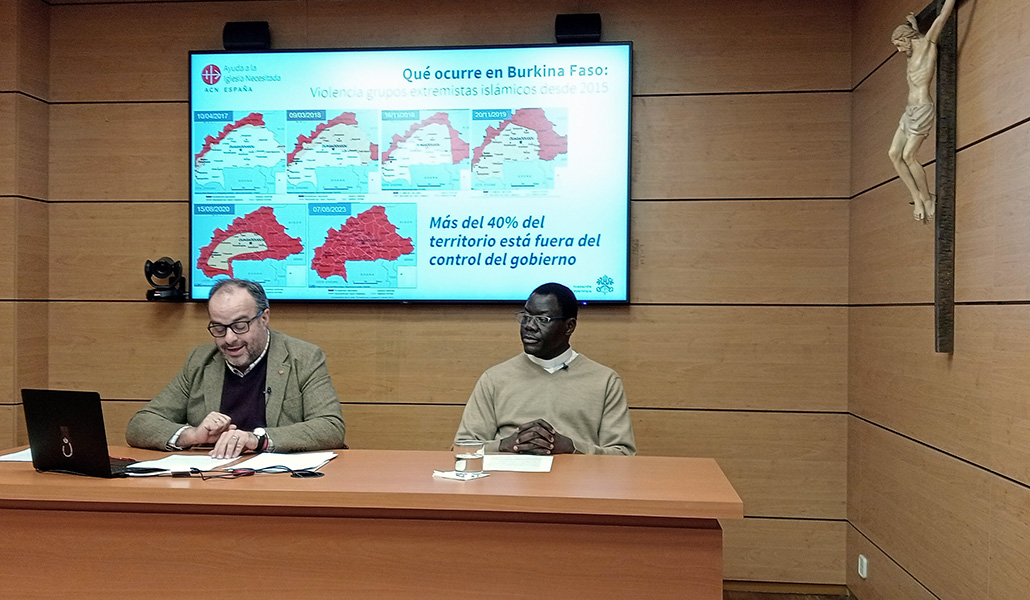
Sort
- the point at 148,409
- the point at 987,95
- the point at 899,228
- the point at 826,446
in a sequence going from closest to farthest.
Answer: the point at 987,95, the point at 148,409, the point at 899,228, the point at 826,446

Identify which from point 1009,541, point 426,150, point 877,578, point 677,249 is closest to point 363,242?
point 426,150

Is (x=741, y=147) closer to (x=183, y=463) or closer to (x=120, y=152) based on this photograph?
(x=183, y=463)

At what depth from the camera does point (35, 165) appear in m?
4.38

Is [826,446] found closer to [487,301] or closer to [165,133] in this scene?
[487,301]

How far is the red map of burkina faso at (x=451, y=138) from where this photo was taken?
167 inches

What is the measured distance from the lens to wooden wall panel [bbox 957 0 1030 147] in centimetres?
250

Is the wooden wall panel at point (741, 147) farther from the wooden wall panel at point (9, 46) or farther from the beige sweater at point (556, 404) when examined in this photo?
the wooden wall panel at point (9, 46)

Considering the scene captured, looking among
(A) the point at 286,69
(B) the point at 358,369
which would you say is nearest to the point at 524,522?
(B) the point at 358,369

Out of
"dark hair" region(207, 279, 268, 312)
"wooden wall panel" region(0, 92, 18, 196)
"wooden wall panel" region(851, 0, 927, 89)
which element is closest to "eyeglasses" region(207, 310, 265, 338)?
"dark hair" region(207, 279, 268, 312)

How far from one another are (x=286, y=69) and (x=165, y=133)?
721mm

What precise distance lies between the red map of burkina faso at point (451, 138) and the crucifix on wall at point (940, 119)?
2034 millimetres

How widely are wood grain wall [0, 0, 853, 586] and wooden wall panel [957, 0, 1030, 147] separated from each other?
4.18 feet

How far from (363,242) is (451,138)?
2.22ft

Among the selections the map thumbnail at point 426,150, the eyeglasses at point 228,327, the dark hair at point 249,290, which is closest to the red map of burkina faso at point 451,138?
the map thumbnail at point 426,150
